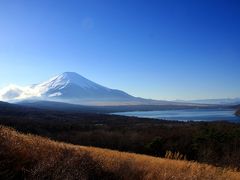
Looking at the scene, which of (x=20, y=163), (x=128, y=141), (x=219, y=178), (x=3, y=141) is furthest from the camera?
(x=128, y=141)

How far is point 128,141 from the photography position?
5288cm

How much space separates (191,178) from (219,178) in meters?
1.28

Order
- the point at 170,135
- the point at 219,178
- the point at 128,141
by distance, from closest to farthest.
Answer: the point at 219,178 → the point at 128,141 → the point at 170,135

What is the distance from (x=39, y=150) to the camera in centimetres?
770

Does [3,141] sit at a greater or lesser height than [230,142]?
greater

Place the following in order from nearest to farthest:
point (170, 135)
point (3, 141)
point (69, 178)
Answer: point (69, 178) < point (3, 141) < point (170, 135)

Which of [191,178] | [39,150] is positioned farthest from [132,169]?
[39,150]

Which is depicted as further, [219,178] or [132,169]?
[219,178]

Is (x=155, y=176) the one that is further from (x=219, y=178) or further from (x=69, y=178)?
(x=69, y=178)

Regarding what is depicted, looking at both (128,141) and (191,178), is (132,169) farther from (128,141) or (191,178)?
(128,141)

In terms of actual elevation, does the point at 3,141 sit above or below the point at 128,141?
above

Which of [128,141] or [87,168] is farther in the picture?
[128,141]

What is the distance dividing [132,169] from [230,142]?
3564 centimetres

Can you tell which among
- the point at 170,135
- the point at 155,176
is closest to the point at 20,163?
the point at 155,176
